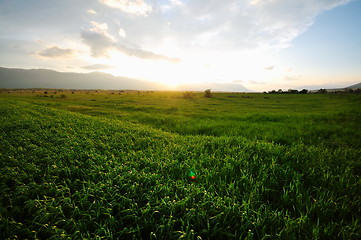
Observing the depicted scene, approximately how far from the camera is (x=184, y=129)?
10.5m

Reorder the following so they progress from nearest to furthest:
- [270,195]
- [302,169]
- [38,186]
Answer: [38,186] < [270,195] < [302,169]

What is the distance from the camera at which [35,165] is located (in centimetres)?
393

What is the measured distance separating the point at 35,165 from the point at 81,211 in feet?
7.81

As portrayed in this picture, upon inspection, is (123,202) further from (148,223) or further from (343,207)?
(343,207)

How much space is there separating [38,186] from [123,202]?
191cm

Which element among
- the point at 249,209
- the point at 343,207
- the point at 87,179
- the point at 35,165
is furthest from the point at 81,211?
the point at 343,207

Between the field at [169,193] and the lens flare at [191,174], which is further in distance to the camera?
the lens flare at [191,174]

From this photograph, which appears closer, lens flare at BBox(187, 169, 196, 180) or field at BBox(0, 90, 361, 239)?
field at BBox(0, 90, 361, 239)

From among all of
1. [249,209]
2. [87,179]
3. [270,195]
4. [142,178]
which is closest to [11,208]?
[87,179]

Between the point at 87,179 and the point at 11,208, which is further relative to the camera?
the point at 87,179

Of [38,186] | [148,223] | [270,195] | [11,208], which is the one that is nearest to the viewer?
[148,223]

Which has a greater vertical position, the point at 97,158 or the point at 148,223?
the point at 97,158

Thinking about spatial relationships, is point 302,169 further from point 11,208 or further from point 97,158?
point 11,208

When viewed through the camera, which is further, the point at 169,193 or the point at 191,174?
the point at 191,174
